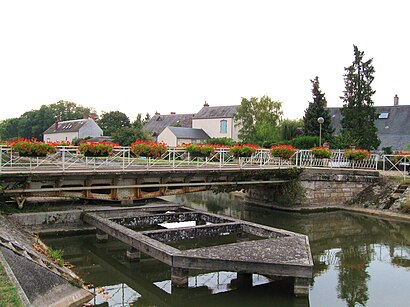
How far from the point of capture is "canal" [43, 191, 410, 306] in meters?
8.05

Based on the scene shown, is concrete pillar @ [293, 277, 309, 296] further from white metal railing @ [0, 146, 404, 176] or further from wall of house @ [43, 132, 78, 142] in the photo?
wall of house @ [43, 132, 78, 142]

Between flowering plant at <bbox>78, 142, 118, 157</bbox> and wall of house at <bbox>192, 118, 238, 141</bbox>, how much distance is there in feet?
107

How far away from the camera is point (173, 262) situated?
8.09m

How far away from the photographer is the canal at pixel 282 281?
8055 mm

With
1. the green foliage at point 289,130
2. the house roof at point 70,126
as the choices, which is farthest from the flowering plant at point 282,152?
the house roof at point 70,126

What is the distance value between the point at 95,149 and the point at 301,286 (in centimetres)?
840

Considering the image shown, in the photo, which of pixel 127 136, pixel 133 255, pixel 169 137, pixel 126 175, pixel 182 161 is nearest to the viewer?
pixel 133 255

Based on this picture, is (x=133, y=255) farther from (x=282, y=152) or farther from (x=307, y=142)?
(x=307, y=142)

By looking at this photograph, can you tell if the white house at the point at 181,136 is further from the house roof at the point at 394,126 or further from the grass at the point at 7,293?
the grass at the point at 7,293

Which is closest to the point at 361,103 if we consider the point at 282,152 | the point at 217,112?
the point at 282,152

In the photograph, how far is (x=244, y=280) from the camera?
8844 millimetres

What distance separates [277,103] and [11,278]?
3647 cm

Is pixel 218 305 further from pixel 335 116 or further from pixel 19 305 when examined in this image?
pixel 335 116

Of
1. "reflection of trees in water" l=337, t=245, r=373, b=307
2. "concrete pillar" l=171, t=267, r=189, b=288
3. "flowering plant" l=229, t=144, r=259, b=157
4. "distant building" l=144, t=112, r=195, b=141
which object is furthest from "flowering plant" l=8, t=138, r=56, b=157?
"distant building" l=144, t=112, r=195, b=141
